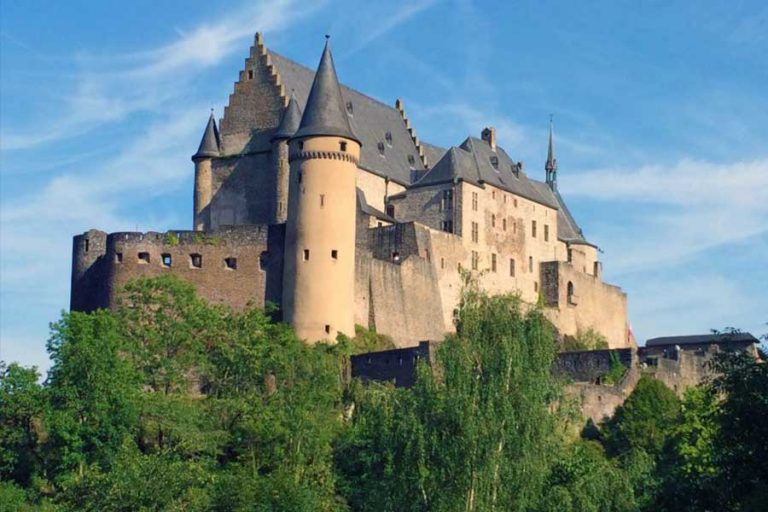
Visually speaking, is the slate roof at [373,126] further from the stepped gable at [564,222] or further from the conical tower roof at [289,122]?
the stepped gable at [564,222]

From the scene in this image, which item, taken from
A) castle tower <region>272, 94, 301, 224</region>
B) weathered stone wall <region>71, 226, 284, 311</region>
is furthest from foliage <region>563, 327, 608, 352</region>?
weathered stone wall <region>71, 226, 284, 311</region>

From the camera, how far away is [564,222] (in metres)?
91.3

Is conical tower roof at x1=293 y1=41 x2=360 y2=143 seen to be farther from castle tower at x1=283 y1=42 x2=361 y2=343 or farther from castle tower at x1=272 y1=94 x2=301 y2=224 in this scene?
castle tower at x1=272 y1=94 x2=301 y2=224

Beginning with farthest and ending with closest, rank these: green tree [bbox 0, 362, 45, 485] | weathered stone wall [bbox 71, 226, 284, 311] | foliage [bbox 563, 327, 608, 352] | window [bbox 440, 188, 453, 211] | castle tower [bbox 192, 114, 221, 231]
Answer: foliage [bbox 563, 327, 608, 352], window [bbox 440, 188, 453, 211], castle tower [bbox 192, 114, 221, 231], weathered stone wall [bbox 71, 226, 284, 311], green tree [bbox 0, 362, 45, 485]

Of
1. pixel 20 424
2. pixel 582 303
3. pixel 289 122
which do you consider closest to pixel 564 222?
pixel 582 303

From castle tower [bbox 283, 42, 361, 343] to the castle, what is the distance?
0.19ft

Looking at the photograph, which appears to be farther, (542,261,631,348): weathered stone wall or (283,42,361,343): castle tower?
(542,261,631,348): weathered stone wall

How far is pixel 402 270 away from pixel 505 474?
29.3 m

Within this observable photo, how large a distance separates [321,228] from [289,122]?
8.88m

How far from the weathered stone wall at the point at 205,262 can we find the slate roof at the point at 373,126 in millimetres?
10530

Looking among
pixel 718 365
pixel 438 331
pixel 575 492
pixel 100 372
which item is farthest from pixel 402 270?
pixel 718 365

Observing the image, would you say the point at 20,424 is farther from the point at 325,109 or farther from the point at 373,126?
the point at 373,126

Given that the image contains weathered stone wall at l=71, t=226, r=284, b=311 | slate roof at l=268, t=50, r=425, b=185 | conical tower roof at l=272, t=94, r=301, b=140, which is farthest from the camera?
slate roof at l=268, t=50, r=425, b=185

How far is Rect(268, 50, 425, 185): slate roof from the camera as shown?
76.8 m
